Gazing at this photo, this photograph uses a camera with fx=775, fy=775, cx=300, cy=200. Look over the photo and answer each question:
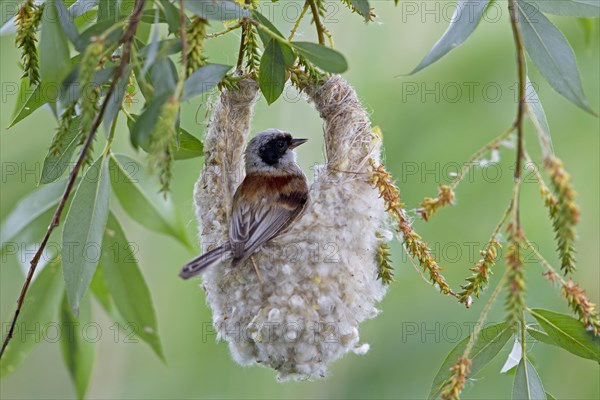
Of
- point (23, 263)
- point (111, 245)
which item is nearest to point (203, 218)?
point (111, 245)

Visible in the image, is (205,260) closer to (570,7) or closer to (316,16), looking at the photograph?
(316,16)

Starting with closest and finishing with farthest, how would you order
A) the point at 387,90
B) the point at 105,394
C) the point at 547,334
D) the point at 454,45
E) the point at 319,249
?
the point at 454,45 < the point at 547,334 < the point at 319,249 < the point at 387,90 < the point at 105,394

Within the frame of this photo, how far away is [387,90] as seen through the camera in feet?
14.1

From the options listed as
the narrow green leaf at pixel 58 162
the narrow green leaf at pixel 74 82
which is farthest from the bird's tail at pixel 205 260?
the narrow green leaf at pixel 74 82

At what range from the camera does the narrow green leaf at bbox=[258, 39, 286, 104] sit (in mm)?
1742

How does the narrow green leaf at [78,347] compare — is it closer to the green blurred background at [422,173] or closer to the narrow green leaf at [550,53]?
the green blurred background at [422,173]

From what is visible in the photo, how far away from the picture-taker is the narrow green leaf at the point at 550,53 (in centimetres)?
159

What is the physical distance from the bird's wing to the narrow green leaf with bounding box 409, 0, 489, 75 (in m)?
0.93

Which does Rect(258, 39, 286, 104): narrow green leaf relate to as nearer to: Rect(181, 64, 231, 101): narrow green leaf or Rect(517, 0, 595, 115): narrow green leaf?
Rect(181, 64, 231, 101): narrow green leaf

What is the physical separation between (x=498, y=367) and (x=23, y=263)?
269 centimetres

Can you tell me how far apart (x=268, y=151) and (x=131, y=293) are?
2.29 ft

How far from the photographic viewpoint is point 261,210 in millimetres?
2492

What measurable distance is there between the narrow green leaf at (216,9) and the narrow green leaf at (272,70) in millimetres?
306

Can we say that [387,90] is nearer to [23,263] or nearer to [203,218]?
[203,218]
